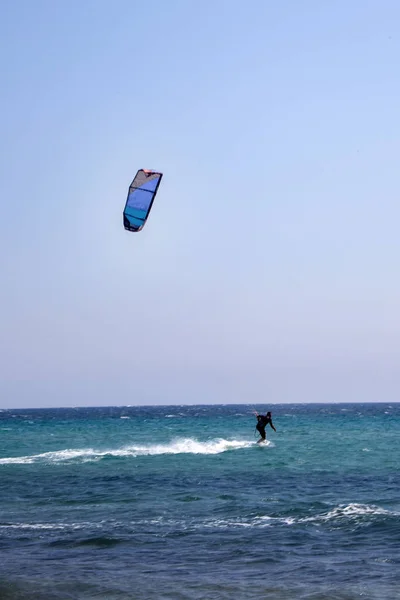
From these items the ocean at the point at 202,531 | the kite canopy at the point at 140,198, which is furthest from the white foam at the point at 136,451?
the kite canopy at the point at 140,198

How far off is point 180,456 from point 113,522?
54.7 feet

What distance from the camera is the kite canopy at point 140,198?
17250mm

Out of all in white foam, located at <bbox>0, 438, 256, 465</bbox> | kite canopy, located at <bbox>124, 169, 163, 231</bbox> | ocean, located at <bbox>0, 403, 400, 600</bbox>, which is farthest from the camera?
white foam, located at <bbox>0, 438, 256, 465</bbox>

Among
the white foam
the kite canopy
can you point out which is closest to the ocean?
the white foam

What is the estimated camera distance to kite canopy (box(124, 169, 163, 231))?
56.6 feet

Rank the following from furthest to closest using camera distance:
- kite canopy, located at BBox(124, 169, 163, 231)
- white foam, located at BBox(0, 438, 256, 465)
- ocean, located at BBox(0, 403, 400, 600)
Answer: white foam, located at BBox(0, 438, 256, 465) → kite canopy, located at BBox(124, 169, 163, 231) → ocean, located at BBox(0, 403, 400, 600)

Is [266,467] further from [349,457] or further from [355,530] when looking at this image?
[355,530]

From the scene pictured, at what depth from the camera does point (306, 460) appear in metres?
30.5

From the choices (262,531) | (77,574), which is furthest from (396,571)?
(77,574)

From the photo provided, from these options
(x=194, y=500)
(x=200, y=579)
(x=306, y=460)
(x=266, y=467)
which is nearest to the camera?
(x=200, y=579)

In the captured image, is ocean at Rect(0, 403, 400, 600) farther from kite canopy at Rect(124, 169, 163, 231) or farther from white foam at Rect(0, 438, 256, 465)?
kite canopy at Rect(124, 169, 163, 231)

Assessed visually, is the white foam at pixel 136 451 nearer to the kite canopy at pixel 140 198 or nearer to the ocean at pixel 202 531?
the ocean at pixel 202 531

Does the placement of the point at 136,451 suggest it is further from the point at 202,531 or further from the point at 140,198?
the point at 140,198

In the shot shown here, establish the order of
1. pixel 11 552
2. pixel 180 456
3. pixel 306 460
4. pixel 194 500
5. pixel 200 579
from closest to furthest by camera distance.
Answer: pixel 200 579, pixel 11 552, pixel 194 500, pixel 306 460, pixel 180 456
